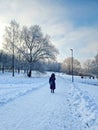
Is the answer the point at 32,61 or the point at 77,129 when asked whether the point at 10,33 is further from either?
the point at 77,129

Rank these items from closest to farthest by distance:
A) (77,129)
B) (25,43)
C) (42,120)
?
(77,129)
(42,120)
(25,43)

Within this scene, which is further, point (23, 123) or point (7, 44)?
point (7, 44)

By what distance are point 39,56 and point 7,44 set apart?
353 inches

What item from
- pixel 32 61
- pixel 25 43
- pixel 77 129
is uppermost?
pixel 25 43

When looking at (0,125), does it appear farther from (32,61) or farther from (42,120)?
(32,61)

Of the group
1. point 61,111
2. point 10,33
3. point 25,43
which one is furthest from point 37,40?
point 61,111

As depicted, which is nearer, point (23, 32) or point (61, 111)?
point (61, 111)

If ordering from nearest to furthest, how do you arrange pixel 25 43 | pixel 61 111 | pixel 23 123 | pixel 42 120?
pixel 23 123
pixel 42 120
pixel 61 111
pixel 25 43

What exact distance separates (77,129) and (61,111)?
12.4 ft

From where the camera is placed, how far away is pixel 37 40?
6241 cm

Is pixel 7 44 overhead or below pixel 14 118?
overhead

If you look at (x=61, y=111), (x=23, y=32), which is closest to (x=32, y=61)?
(x=23, y=32)

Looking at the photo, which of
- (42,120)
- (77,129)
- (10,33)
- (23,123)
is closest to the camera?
(77,129)

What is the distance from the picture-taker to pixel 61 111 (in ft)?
40.6
